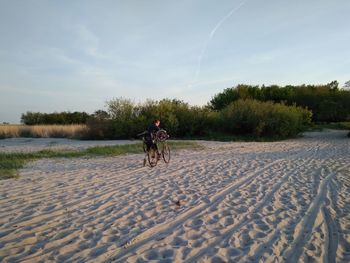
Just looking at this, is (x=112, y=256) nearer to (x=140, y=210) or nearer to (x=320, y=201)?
(x=140, y=210)

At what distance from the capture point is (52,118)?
156 ft

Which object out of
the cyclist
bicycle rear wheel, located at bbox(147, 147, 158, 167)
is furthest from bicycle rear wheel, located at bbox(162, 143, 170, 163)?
the cyclist

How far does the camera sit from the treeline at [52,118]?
154 feet

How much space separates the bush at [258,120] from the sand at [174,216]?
61.1ft

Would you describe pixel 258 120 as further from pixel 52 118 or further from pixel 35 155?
pixel 52 118

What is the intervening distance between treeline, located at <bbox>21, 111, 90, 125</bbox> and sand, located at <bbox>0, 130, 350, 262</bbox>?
125 ft

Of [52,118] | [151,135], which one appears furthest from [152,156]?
[52,118]

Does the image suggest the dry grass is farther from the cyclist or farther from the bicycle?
the cyclist

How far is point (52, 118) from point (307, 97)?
3710cm

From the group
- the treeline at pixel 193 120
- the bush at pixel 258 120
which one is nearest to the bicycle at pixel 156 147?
the treeline at pixel 193 120

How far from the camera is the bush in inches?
1147

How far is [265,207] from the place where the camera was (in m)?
6.81

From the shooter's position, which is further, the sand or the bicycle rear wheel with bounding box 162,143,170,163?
the bicycle rear wheel with bounding box 162,143,170,163

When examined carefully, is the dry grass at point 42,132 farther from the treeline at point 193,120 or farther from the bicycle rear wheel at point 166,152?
the bicycle rear wheel at point 166,152
